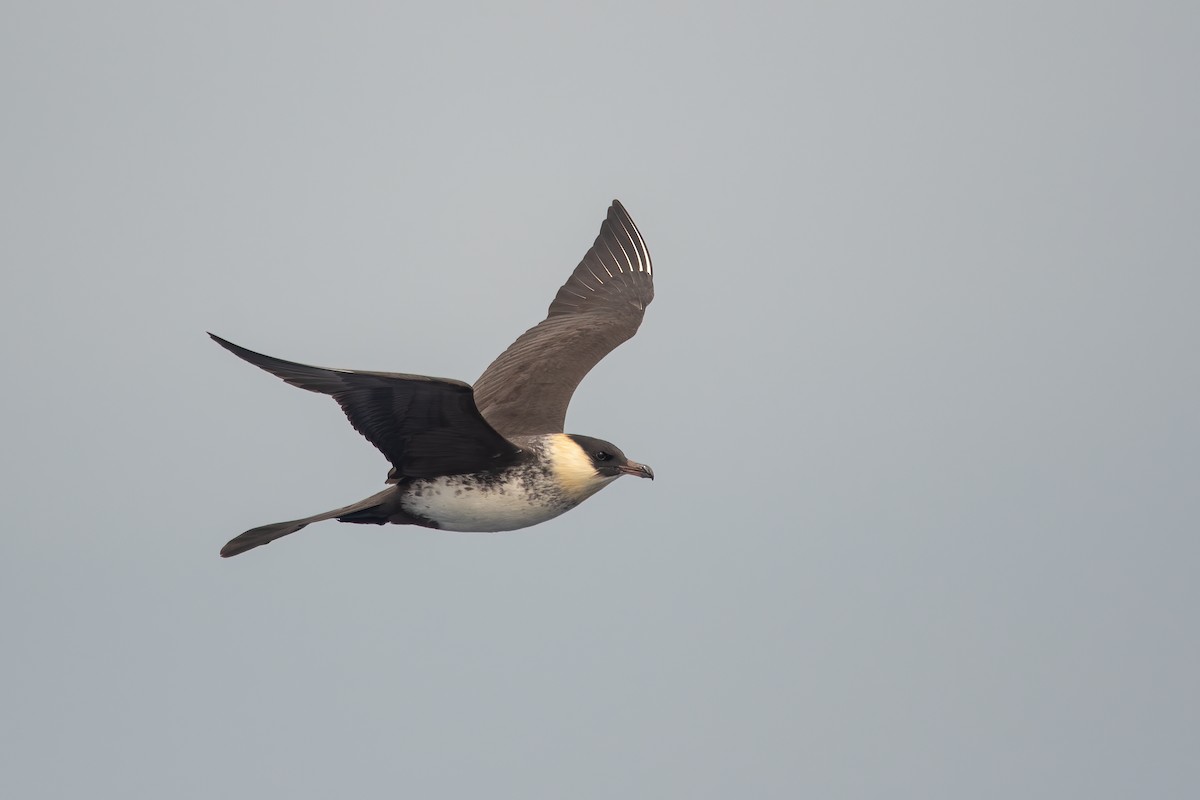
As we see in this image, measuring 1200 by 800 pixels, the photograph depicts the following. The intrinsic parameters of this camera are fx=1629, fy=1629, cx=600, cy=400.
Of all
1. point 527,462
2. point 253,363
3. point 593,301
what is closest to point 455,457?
point 527,462

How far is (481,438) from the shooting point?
37.1ft

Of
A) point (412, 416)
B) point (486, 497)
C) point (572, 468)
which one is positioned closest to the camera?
point (412, 416)

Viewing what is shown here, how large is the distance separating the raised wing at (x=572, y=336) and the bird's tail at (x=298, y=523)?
1.32m

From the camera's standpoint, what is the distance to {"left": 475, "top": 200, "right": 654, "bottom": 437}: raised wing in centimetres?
1328

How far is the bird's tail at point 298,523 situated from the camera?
11.6m

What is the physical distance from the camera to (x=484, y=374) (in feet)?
46.6

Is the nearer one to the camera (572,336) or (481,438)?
(481,438)

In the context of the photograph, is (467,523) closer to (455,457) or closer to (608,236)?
(455,457)

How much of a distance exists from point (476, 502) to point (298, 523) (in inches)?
50.7

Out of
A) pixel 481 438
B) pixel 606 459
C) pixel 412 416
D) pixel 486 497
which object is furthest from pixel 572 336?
pixel 412 416

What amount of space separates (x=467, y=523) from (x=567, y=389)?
194cm

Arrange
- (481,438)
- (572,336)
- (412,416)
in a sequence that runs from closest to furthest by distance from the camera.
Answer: (412,416) < (481,438) < (572,336)

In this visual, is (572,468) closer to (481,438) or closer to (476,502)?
(476,502)

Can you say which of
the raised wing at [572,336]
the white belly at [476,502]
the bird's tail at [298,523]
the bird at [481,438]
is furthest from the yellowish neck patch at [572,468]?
the bird's tail at [298,523]
